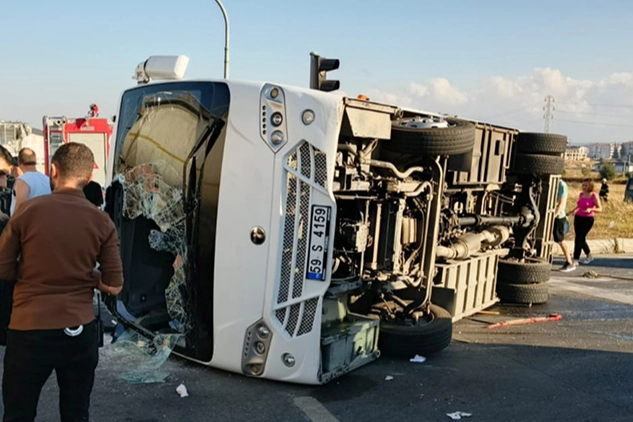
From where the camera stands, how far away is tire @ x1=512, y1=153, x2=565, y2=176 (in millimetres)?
7309

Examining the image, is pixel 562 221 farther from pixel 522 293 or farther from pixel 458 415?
pixel 458 415

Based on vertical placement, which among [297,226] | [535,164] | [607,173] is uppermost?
[607,173]

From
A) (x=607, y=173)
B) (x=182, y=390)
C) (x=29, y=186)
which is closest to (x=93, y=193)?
(x=29, y=186)

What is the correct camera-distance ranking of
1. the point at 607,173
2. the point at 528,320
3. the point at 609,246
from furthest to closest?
the point at 607,173 < the point at 609,246 < the point at 528,320

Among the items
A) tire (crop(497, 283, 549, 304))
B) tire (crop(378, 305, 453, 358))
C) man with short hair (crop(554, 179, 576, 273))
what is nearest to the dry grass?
man with short hair (crop(554, 179, 576, 273))

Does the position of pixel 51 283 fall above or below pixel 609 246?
above

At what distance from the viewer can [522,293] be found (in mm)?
7441

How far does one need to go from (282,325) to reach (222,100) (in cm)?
168

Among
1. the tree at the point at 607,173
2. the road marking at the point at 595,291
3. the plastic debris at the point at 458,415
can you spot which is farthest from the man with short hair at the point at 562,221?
the tree at the point at 607,173

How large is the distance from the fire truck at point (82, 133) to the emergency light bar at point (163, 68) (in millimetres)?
8160

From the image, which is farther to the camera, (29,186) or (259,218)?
(29,186)

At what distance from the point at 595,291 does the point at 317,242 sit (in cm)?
650

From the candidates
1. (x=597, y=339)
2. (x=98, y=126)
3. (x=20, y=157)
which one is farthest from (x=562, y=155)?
(x=98, y=126)

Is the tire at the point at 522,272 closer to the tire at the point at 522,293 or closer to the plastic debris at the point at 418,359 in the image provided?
the tire at the point at 522,293
